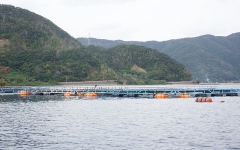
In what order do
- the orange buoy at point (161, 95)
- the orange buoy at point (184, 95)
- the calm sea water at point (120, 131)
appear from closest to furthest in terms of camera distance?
1. the calm sea water at point (120, 131)
2. the orange buoy at point (161, 95)
3. the orange buoy at point (184, 95)

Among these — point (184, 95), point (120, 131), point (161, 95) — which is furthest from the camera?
point (184, 95)

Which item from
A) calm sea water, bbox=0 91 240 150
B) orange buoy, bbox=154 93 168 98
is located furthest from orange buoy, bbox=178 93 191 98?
calm sea water, bbox=0 91 240 150

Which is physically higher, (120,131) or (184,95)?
(184,95)

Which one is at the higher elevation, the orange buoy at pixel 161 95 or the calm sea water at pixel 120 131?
the orange buoy at pixel 161 95

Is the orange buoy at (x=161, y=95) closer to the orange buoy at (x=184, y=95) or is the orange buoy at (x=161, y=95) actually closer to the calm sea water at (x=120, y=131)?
the orange buoy at (x=184, y=95)

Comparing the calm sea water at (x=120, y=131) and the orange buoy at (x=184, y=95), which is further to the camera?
the orange buoy at (x=184, y=95)

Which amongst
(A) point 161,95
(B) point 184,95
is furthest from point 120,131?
(B) point 184,95

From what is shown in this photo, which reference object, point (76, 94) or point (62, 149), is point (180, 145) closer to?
point (62, 149)

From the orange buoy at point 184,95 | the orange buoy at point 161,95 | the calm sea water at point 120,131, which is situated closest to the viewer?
the calm sea water at point 120,131

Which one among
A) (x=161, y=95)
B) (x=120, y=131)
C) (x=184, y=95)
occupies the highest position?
(x=161, y=95)

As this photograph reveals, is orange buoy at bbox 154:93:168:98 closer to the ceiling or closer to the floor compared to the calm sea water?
closer to the ceiling

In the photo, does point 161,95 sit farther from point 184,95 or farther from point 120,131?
point 120,131

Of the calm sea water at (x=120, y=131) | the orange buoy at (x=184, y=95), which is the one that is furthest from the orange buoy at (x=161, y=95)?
the calm sea water at (x=120, y=131)

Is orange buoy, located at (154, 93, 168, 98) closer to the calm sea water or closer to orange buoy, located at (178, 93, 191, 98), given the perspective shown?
orange buoy, located at (178, 93, 191, 98)
